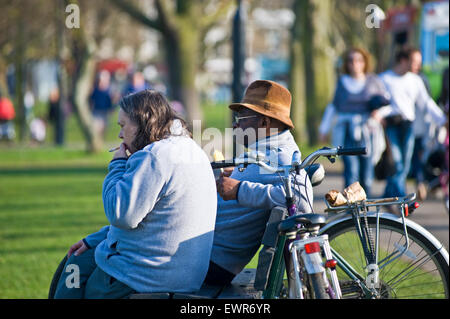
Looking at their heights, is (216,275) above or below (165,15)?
below

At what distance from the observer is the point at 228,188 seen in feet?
12.8

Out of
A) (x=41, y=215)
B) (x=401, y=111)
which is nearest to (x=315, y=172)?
(x=401, y=111)

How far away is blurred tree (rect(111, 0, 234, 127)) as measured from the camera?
67.8ft

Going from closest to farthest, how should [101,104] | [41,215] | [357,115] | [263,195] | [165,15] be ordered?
[263,195]
[357,115]
[41,215]
[101,104]
[165,15]

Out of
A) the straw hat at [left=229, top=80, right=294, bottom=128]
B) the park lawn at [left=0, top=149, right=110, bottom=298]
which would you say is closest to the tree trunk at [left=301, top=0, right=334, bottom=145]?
the park lawn at [left=0, top=149, right=110, bottom=298]

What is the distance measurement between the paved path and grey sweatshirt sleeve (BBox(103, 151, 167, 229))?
380 centimetres

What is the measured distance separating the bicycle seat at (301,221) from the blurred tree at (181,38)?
1718 centimetres

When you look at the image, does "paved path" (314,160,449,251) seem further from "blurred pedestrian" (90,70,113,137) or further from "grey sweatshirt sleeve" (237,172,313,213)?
"blurred pedestrian" (90,70,113,137)

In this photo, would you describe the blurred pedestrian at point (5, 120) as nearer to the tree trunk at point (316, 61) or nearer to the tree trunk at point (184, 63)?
the tree trunk at point (184, 63)

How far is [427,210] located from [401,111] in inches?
49.8

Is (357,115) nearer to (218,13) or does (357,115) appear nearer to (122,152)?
(122,152)

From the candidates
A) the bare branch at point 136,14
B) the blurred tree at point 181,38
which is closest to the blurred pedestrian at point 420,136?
the blurred tree at point 181,38

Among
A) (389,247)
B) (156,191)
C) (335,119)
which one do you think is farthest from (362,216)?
(335,119)
